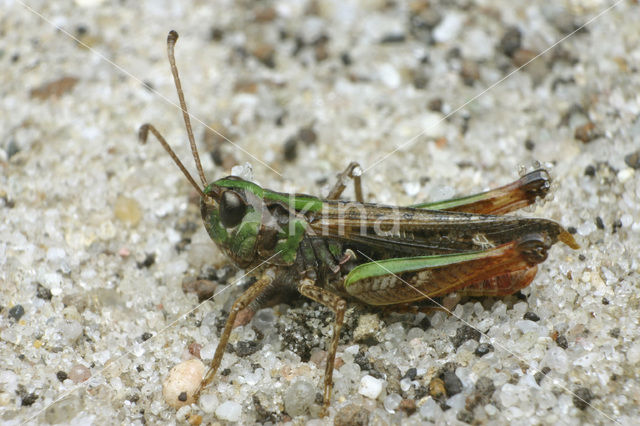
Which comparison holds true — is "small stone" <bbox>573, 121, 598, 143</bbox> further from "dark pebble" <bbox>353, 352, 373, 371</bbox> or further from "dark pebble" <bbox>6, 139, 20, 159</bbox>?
"dark pebble" <bbox>6, 139, 20, 159</bbox>

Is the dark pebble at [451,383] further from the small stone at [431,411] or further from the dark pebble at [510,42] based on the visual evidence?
the dark pebble at [510,42]

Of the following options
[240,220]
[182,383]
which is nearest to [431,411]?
[182,383]

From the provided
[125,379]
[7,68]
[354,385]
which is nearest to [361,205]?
[354,385]

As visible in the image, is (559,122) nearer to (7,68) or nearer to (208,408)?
(208,408)

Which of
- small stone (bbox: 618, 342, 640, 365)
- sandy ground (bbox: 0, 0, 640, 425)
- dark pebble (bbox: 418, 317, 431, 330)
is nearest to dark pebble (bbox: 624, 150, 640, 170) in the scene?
sandy ground (bbox: 0, 0, 640, 425)

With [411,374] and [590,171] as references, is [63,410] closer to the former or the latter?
[411,374]

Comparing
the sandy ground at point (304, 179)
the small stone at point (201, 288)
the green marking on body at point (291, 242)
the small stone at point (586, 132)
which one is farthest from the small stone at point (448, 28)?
the small stone at point (201, 288)
